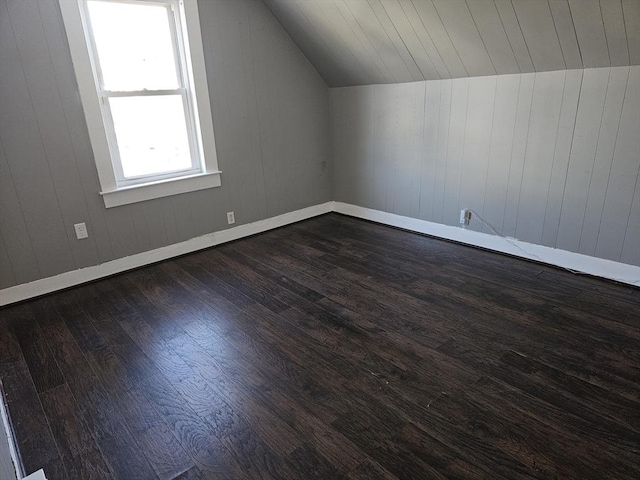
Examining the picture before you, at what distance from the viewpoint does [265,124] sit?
3.98 meters

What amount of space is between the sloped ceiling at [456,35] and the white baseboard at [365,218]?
1.30 metres

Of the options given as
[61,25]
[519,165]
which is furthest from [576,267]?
[61,25]

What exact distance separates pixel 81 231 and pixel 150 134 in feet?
3.06

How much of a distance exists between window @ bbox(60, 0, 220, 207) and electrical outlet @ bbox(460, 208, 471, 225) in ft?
7.24

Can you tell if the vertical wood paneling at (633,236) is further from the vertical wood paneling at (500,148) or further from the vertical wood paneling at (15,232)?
the vertical wood paneling at (15,232)

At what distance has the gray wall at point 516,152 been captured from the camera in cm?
270

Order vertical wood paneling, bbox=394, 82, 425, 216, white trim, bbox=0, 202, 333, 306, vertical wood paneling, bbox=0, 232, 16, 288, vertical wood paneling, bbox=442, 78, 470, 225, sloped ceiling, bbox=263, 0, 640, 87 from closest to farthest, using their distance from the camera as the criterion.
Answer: sloped ceiling, bbox=263, 0, 640, 87 < vertical wood paneling, bbox=0, 232, 16, 288 < white trim, bbox=0, 202, 333, 306 < vertical wood paneling, bbox=442, 78, 470, 225 < vertical wood paneling, bbox=394, 82, 425, 216

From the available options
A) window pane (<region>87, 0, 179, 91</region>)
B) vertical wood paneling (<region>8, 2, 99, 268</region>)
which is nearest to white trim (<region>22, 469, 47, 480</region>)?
vertical wood paneling (<region>8, 2, 99, 268</region>)

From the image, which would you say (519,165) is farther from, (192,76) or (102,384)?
(102,384)

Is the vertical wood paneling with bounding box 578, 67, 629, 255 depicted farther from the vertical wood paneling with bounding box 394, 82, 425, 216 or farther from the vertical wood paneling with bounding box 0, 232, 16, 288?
the vertical wood paneling with bounding box 0, 232, 16, 288

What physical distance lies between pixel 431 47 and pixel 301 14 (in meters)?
1.18

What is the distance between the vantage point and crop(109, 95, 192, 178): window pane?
10.5 ft

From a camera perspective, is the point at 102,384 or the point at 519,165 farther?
the point at 519,165

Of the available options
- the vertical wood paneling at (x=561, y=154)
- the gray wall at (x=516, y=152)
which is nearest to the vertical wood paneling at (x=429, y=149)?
the gray wall at (x=516, y=152)
